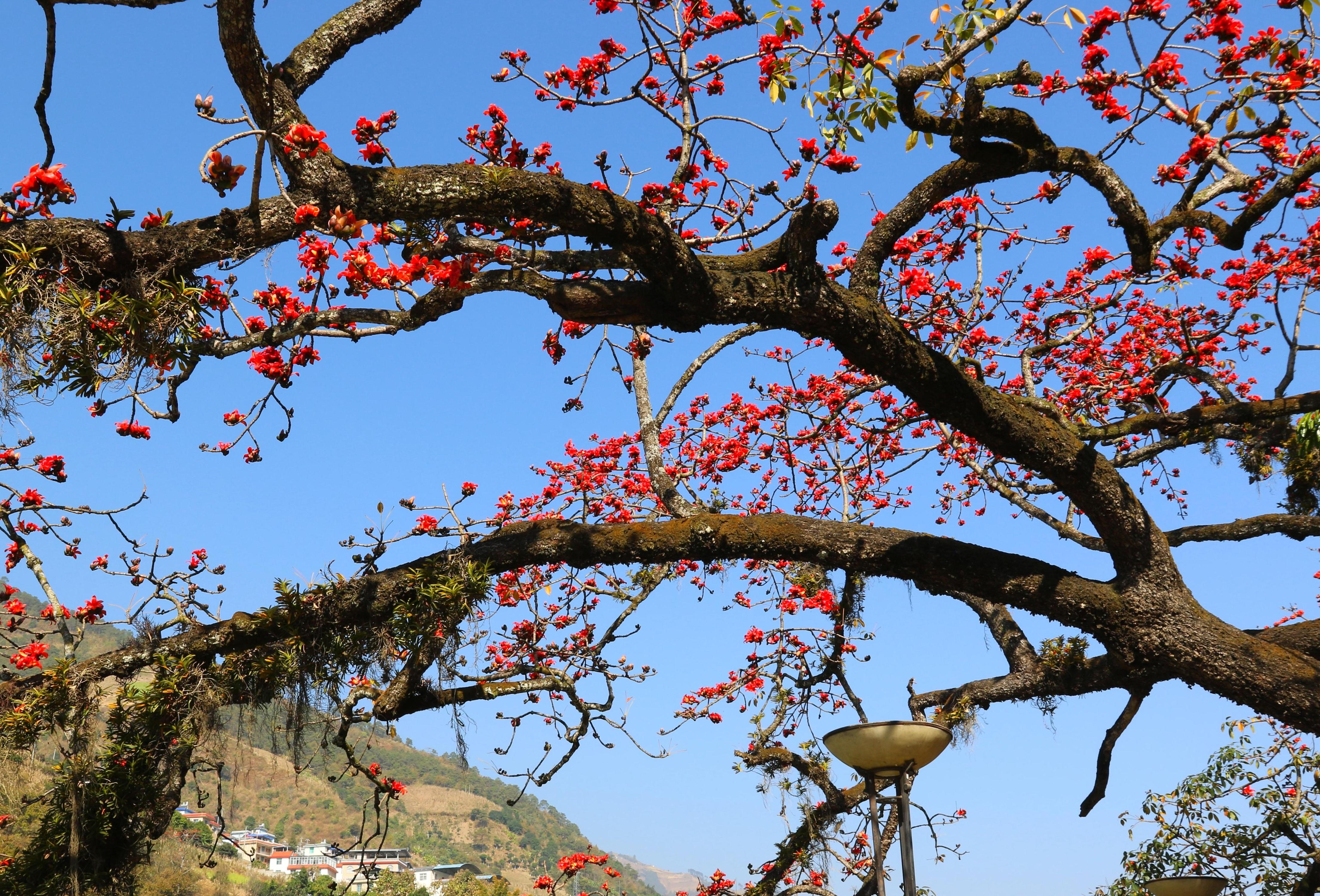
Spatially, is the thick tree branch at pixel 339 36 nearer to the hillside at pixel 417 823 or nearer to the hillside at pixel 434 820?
the hillside at pixel 417 823

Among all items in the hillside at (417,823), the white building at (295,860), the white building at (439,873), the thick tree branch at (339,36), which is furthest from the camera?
the white building at (295,860)

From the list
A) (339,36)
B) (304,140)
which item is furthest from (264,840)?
(304,140)

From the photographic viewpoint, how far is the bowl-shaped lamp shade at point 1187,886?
6.30 m

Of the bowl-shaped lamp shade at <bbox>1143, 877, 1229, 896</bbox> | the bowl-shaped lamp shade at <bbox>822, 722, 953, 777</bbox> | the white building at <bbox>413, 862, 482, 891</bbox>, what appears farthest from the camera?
the white building at <bbox>413, 862, 482, 891</bbox>

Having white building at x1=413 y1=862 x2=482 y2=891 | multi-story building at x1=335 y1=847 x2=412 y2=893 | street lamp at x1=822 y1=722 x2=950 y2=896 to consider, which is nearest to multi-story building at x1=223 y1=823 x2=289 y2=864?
multi-story building at x1=335 y1=847 x2=412 y2=893

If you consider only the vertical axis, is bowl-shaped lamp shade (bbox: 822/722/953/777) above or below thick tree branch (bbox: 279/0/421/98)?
below

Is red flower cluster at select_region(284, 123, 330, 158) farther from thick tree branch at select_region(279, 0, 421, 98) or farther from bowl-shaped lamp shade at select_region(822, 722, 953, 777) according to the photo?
bowl-shaped lamp shade at select_region(822, 722, 953, 777)

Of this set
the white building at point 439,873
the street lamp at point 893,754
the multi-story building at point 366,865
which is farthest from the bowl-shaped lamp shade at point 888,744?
the white building at point 439,873

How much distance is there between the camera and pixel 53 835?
15.6 feet

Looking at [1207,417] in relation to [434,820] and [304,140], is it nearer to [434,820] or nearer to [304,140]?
[304,140]

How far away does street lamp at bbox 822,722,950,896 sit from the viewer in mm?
4383

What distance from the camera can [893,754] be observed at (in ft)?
14.5

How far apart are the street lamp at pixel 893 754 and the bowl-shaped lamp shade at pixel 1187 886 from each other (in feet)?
10.3

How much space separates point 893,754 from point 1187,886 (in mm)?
3509
